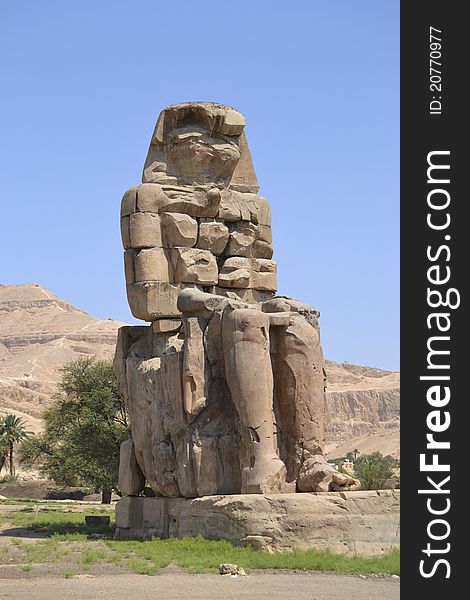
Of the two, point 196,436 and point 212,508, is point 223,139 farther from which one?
point 212,508

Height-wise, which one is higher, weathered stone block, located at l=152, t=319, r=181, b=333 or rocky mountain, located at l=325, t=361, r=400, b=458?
rocky mountain, located at l=325, t=361, r=400, b=458

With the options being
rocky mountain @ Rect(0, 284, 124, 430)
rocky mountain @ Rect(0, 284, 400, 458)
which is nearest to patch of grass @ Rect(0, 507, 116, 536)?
rocky mountain @ Rect(0, 284, 400, 458)

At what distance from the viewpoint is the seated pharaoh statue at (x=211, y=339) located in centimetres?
971

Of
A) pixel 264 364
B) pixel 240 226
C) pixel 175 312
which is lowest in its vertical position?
pixel 264 364

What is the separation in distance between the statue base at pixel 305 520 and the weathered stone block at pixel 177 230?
3.04 m

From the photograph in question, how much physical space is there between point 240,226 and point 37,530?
13.9 ft

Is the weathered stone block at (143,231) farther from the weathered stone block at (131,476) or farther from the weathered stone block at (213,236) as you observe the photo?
the weathered stone block at (131,476)

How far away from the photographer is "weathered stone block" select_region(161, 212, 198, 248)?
11258 mm

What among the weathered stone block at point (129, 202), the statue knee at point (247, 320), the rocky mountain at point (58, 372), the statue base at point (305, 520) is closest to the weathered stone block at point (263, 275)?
the weathered stone block at point (129, 202)

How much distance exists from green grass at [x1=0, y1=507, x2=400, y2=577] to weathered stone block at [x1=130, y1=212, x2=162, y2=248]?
3.19 meters

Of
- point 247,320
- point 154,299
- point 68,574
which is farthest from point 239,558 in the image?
point 154,299

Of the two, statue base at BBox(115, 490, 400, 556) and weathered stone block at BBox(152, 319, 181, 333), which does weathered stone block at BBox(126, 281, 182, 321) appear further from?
statue base at BBox(115, 490, 400, 556)

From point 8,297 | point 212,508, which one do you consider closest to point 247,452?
point 212,508

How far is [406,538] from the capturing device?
696 cm
